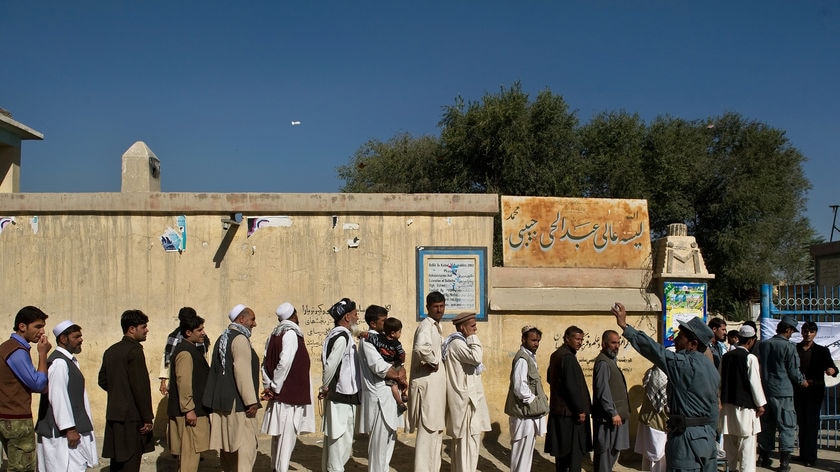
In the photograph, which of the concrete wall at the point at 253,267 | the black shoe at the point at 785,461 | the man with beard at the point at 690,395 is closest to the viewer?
the man with beard at the point at 690,395

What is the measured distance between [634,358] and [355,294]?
11.4 ft

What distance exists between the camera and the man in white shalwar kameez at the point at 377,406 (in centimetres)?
690

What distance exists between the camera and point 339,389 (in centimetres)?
702

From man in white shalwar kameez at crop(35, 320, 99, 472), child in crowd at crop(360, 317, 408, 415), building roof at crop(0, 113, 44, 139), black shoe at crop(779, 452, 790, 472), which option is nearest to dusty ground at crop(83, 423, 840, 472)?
black shoe at crop(779, 452, 790, 472)

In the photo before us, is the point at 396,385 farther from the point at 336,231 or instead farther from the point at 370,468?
the point at 336,231

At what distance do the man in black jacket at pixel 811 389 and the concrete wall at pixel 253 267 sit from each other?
171cm

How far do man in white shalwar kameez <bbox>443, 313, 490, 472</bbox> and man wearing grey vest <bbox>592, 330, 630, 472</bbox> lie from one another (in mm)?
1134

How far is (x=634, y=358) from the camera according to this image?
30.0 feet

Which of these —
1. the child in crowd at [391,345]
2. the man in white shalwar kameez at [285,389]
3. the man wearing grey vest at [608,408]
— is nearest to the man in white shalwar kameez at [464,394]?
the child in crowd at [391,345]

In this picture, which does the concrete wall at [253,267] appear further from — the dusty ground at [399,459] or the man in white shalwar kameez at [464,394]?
the man in white shalwar kameez at [464,394]

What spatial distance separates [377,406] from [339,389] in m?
0.39

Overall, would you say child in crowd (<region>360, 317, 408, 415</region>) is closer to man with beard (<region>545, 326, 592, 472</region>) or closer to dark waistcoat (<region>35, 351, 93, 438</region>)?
man with beard (<region>545, 326, 592, 472</region>)

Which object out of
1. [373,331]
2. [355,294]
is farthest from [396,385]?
[355,294]

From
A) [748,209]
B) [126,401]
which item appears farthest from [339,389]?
[748,209]
